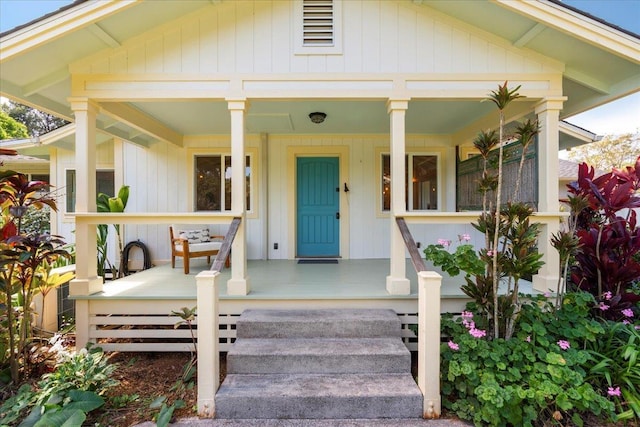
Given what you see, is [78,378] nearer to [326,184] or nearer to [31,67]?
[31,67]

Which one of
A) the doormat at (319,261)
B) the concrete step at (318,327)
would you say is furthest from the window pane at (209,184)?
the concrete step at (318,327)

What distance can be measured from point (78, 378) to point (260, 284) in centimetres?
189

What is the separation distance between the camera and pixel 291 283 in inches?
155

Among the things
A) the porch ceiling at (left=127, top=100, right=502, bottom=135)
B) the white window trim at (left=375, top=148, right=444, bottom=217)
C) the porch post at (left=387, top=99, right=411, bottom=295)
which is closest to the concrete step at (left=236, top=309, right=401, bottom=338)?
the porch post at (left=387, top=99, right=411, bottom=295)

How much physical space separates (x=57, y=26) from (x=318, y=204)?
4.22 meters

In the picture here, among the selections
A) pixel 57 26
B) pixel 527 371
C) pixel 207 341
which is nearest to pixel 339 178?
pixel 207 341

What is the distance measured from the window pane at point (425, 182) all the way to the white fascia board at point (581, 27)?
3.10 m

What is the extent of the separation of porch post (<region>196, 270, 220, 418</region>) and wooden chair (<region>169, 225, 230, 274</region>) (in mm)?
2383

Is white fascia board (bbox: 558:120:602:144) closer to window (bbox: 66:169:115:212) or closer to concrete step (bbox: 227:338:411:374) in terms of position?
concrete step (bbox: 227:338:411:374)

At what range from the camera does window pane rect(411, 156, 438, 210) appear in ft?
20.1

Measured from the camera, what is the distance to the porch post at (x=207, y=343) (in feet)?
8.07

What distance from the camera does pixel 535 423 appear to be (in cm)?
238

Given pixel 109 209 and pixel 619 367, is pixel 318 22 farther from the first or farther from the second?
pixel 109 209

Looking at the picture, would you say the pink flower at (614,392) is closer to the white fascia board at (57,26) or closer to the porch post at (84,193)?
the porch post at (84,193)
